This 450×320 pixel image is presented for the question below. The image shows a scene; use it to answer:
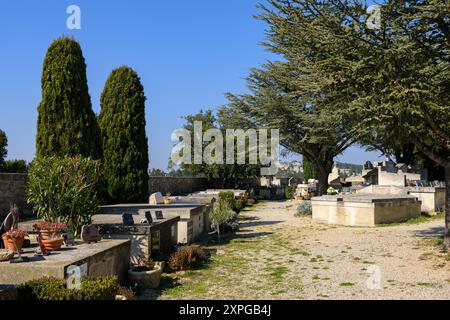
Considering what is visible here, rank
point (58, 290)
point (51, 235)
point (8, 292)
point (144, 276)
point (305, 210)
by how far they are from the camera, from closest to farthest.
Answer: point (8, 292)
point (58, 290)
point (51, 235)
point (144, 276)
point (305, 210)

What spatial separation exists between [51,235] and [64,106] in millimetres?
6251

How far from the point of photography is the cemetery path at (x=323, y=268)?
8.54 meters

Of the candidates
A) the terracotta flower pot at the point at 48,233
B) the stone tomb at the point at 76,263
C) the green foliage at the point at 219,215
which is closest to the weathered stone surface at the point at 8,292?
the stone tomb at the point at 76,263

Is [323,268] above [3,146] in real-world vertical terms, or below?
below

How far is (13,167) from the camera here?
1848 centimetres

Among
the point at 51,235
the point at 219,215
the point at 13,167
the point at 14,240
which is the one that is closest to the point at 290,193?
the point at 219,215

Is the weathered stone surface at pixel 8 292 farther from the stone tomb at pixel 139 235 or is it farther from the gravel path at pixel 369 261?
the stone tomb at pixel 139 235

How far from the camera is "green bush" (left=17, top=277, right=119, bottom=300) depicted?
5797 mm

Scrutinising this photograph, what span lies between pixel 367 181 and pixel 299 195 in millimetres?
6154

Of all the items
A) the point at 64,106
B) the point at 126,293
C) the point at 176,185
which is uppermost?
the point at 64,106

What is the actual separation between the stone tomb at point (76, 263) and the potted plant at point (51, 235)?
0.59 ft

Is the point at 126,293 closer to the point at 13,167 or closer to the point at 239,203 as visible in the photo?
the point at 13,167
